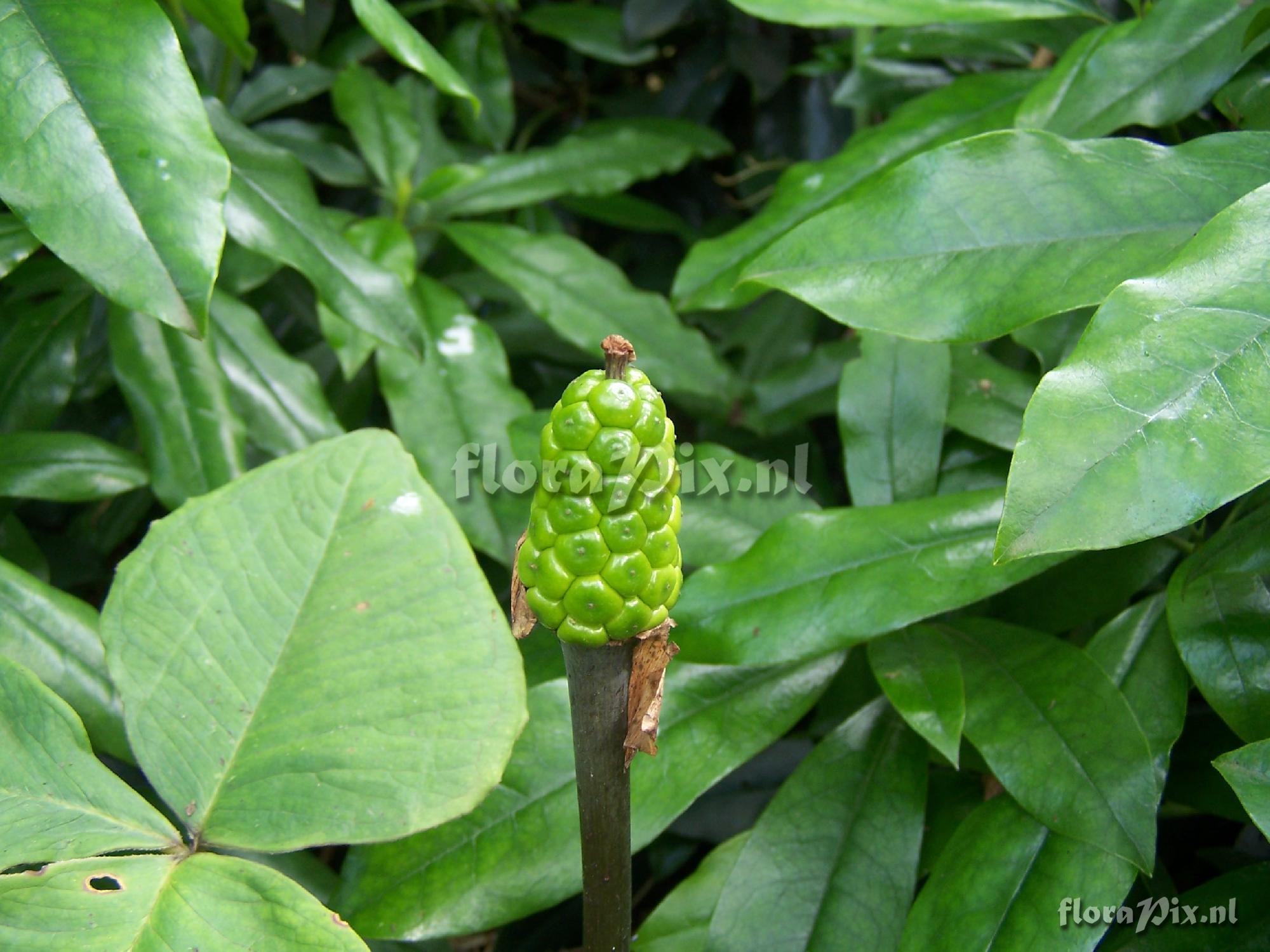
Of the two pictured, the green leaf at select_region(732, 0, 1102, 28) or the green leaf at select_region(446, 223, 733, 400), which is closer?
the green leaf at select_region(732, 0, 1102, 28)

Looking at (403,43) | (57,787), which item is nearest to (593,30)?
(403,43)

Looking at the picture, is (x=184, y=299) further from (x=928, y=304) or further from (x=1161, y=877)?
(x=1161, y=877)

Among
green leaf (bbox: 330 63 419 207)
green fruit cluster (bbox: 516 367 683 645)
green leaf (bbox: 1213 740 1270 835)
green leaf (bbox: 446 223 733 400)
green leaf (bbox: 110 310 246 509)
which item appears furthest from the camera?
green leaf (bbox: 330 63 419 207)

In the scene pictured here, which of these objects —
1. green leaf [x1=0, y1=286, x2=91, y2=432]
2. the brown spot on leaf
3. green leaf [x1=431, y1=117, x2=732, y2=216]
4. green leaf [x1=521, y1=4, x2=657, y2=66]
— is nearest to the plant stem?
the brown spot on leaf

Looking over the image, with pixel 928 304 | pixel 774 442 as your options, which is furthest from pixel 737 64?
pixel 928 304

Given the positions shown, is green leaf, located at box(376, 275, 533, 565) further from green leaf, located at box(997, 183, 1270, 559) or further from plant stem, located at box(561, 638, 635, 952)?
green leaf, located at box(997, 183, 1270, 559)

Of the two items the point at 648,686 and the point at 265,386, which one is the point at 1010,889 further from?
the point at 265,386

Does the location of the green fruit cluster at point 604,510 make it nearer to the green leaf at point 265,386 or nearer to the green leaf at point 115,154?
the green leaf at point 115,154
